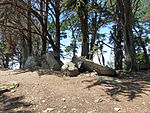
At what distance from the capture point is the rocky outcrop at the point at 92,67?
469 cm

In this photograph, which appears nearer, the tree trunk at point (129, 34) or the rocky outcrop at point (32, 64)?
the tree trunk at point (129, 34)

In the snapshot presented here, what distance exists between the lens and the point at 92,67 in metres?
5.01

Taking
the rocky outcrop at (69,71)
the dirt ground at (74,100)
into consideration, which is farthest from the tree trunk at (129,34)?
the rocky outcrop at (69,71)

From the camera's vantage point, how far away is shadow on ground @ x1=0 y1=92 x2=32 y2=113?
209 cm

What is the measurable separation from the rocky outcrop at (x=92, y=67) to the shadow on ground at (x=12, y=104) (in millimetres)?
3213

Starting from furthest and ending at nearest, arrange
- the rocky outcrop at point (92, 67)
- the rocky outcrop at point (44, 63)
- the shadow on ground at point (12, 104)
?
1. the rocky outcrop at point (44, 63)
2. the rocky outcrop at point (92, 67)
3. the shadow on ground at point (12, 104)

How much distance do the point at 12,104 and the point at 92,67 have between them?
3572mm

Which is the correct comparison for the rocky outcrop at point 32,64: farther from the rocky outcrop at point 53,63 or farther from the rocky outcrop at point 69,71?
the rocky outcrop at point 69,71

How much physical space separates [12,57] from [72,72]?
17.9 metres

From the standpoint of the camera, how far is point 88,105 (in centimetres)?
225

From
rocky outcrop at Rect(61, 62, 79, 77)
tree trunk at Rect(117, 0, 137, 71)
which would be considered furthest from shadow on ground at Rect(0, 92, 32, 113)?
tree trunk at Rect(117, 0, 137, 71)

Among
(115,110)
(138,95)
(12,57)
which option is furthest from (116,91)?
(12,57)

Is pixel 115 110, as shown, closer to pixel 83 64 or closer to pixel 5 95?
pixel 5 95

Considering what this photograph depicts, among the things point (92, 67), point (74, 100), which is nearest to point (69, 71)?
point (92, 67)
